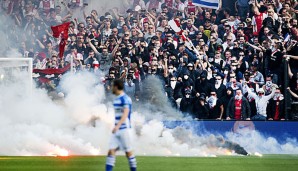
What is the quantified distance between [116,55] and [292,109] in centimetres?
634

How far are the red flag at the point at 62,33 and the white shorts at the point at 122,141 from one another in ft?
44.4

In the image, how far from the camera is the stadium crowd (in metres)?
26.0

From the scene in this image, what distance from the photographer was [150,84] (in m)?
26.6

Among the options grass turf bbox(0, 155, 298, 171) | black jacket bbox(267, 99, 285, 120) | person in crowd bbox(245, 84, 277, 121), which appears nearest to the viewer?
grass turf bbox(0, 155, 298, 171)

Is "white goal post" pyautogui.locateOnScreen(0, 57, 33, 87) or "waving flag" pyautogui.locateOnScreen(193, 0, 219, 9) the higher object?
"waving flag" pyautogui.locateOnScreen(193, 0, 219, 9)

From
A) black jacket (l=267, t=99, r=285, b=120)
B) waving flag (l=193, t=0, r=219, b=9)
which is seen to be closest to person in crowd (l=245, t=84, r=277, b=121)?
black jacket (l=267, t=99, r=285, b=120)

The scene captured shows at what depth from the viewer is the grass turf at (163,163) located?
18922mm

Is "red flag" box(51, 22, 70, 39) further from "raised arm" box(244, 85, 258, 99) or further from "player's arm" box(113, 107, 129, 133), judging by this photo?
"player's arm" box(113, 107, 129, 133)

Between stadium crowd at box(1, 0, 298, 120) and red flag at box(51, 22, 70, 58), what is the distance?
0.26m

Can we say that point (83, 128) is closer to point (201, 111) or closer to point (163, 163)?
point (201, 111)

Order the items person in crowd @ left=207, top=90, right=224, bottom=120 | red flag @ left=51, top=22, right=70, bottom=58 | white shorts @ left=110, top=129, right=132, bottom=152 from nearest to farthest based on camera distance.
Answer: white shorts @ left=110, top=129, right=132, bottom=152 < person in crowd @ left=207, top=90, right=224, bottom=120 < red flag @ left=51, top=22, right=70, bottom=58

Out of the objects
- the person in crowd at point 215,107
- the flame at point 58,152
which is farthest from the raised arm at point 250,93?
the flame at point 58,152

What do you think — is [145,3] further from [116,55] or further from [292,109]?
[292,109]

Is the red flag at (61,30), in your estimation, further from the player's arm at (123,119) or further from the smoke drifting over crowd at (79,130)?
the player's arm at (123,119)
